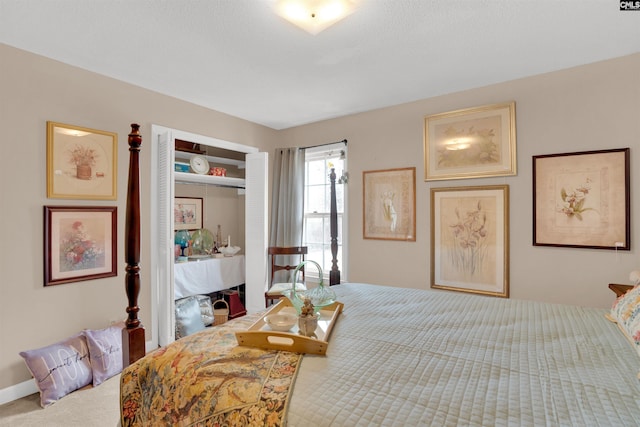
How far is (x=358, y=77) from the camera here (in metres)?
2.70

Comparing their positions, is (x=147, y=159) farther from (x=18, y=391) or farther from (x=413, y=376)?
(x=413, y=376)

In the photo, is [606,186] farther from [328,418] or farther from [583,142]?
[328,418]

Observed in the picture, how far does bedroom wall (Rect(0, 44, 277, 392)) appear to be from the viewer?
2176mm

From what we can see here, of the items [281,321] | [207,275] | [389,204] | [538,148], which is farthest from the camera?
[207,275]

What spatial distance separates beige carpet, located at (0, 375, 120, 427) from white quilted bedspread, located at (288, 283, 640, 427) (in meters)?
1.80

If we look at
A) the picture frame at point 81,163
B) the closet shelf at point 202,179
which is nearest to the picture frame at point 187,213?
the closet shelf at point 202,179

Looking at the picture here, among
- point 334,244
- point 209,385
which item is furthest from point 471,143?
point 209,385

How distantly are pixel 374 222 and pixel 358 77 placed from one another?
1.57m

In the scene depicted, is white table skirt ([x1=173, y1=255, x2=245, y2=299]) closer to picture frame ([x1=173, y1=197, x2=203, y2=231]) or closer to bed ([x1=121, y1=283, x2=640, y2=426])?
picture frame ([x1=173, y1=197, x2=203, y2=231])

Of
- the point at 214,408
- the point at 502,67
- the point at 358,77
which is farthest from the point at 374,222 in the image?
the point at 214,408

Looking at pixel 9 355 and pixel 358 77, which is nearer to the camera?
pixel 9 355

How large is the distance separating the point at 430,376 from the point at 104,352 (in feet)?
8.41

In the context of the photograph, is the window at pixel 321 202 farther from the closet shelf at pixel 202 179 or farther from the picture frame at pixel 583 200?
the picture frame at pixel 583 200

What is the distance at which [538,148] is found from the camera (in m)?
2.65
